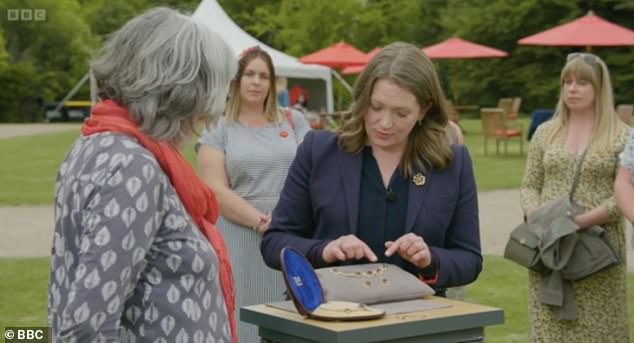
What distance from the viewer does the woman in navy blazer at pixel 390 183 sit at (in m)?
3.94

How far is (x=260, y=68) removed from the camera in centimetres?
645

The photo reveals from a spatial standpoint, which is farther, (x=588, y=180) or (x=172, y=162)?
(x=588, y=180)

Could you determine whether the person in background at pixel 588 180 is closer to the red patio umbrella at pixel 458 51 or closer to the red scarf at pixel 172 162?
the red scarf at pixel 172 162

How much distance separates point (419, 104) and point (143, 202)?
1.43 metres

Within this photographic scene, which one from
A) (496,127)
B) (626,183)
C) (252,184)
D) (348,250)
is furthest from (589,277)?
(496,127)

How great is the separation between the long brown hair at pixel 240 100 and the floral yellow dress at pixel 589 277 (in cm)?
156

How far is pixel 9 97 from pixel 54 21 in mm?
8267

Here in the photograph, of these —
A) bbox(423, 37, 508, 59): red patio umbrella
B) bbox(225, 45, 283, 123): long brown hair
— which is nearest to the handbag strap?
bbox(225, 45, 283, 123): long brown hair

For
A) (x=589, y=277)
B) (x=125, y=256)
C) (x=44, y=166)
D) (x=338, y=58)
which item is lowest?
(x=44, y=166)

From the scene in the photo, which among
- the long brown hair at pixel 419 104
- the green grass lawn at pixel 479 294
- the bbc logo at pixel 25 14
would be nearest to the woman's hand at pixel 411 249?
the long brown hair at pixel 419 104

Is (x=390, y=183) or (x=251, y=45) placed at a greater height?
(x=251, y=45)

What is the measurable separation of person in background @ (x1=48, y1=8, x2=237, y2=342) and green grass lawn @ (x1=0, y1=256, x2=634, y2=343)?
550 centimetres

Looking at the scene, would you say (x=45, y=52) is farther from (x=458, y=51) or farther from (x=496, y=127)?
(x=496, y=127)

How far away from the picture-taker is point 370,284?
12.0 feet
